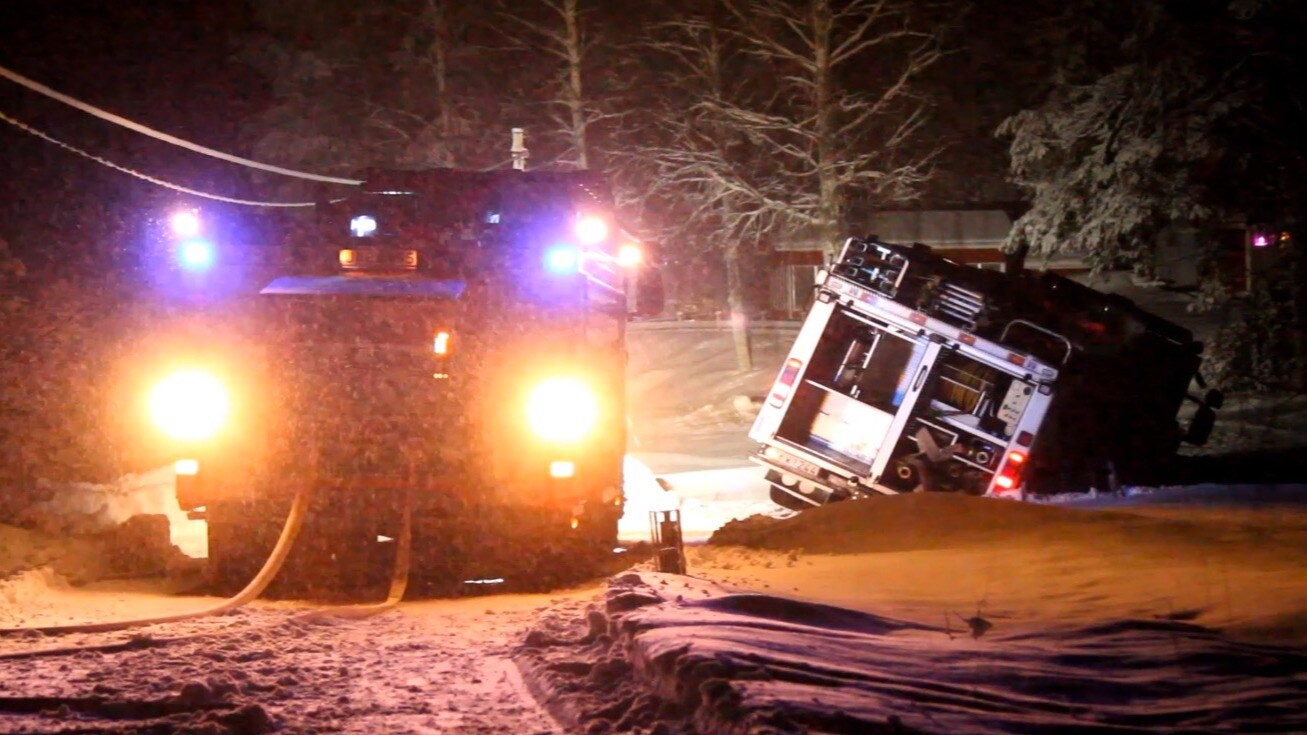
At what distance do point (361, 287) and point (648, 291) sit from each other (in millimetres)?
2770

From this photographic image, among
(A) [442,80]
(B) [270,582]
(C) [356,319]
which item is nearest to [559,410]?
(C) [356,319]

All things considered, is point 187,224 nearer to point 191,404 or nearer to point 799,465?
point 191,404

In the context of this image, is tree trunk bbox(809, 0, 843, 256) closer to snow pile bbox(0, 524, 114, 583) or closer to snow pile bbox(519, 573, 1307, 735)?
snow pile bbox(0, 524, 114, 583)

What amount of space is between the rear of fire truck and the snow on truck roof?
19mm

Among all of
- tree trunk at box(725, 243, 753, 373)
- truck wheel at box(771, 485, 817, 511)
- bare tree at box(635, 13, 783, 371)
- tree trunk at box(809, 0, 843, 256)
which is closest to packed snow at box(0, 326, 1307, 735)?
truck wheel at box(771, 485, 817, 511)

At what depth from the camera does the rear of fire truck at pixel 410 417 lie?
1133 centimetres

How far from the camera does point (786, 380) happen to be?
16.0 meters

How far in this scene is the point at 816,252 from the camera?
44.8 metres

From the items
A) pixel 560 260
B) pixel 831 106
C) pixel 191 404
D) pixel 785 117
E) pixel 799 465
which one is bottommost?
pixel 799 465

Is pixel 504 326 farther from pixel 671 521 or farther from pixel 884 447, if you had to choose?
pixel 884 447

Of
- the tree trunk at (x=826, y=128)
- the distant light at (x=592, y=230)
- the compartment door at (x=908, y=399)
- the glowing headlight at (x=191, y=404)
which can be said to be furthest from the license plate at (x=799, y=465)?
the tree trunk at (x=826, y=128)

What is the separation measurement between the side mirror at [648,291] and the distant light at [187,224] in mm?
3890

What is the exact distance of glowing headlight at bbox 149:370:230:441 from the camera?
36.6 feet

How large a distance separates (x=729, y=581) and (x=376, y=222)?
4654 mm
